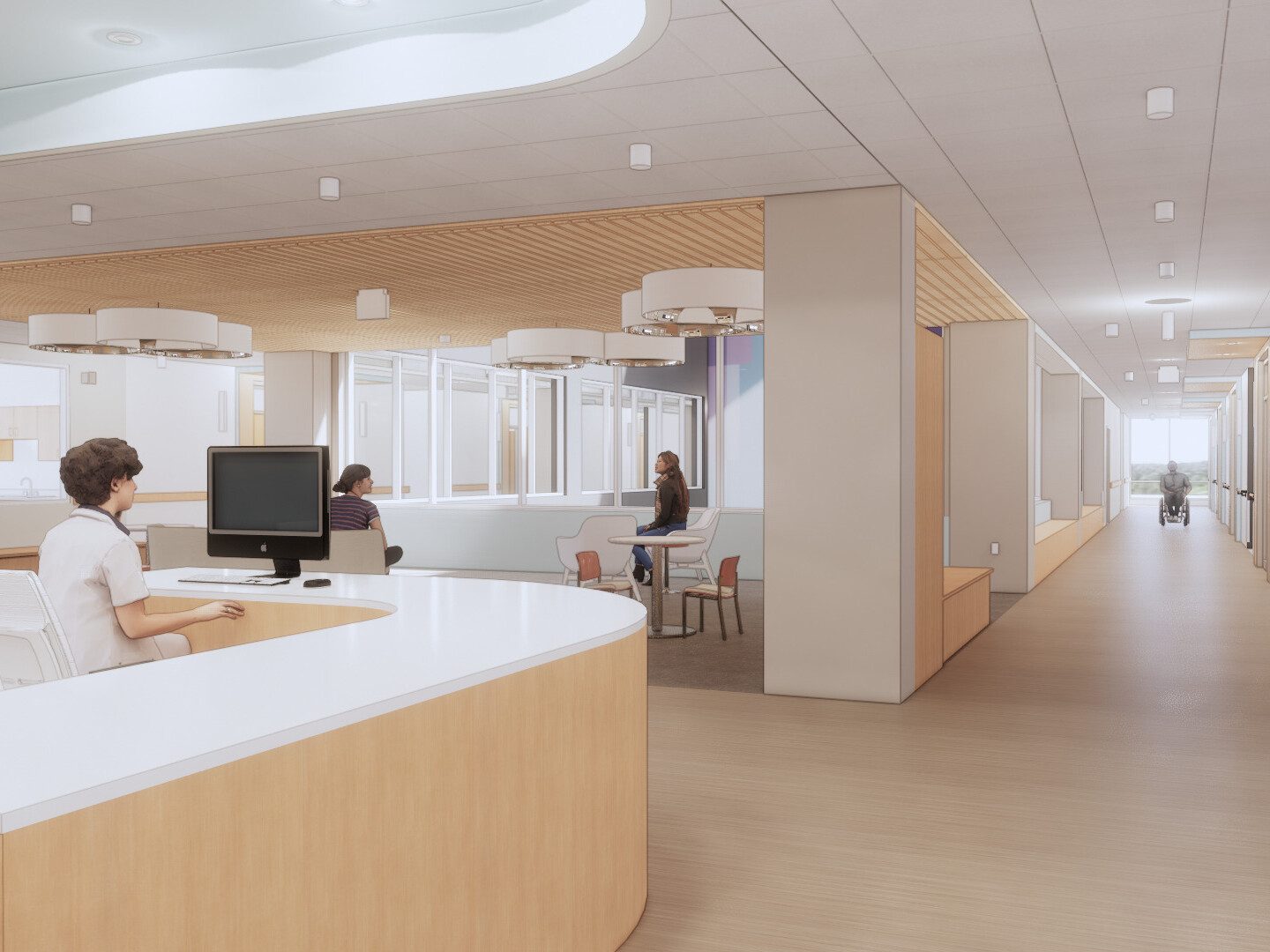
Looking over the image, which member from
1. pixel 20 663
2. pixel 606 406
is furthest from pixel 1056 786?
pixel 606 406

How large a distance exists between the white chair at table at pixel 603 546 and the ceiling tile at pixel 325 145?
449 cm

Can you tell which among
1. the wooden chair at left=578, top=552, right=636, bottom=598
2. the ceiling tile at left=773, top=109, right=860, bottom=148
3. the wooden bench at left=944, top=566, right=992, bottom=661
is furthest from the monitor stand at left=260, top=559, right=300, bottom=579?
the wooden bench at left=944, top=566, right=992, bottom=661

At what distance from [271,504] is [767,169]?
132 inches

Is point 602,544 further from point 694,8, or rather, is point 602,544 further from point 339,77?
point 694,8

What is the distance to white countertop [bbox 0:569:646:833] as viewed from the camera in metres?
1.67

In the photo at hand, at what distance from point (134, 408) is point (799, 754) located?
487 inches

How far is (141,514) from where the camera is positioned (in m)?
15.1

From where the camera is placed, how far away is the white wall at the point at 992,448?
11836mm

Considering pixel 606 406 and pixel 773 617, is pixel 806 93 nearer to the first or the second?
pixel 773 617

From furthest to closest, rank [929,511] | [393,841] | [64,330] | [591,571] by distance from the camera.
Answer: [64,330]
[591,571]
[929,511]
[393,841]

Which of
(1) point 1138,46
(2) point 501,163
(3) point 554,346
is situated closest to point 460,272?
(3) point 554,346

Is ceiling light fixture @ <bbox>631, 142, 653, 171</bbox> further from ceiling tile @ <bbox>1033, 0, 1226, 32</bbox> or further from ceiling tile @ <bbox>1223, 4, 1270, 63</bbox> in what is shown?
ceiling tile @ <bbox>1223, 4, 1270, 63</bbox>

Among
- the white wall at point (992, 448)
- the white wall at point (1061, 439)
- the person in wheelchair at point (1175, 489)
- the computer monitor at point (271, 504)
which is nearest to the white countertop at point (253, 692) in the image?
the computer monitor at point (271, 504)

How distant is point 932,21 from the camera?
13.7 feet
